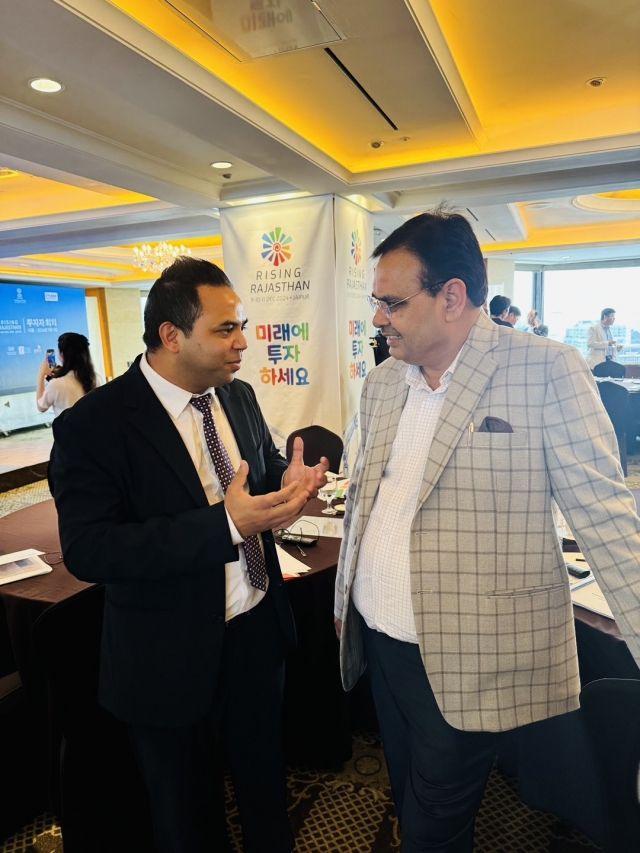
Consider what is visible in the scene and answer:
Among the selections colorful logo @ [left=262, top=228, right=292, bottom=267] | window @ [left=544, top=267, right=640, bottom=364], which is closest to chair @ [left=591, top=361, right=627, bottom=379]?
colorful logo @ [left=262, top=228, right=292, bottom=267]

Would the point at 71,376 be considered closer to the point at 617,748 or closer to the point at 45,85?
the point at 45,85

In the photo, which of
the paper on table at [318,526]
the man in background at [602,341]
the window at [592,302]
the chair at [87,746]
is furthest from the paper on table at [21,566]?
the window at [592,302]

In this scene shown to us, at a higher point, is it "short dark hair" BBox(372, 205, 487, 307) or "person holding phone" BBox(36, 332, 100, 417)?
"short dark hair" BBox(372, 205, 487, 307)

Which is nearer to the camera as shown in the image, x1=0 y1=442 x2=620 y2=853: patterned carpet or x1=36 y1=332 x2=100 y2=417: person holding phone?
x1=0 y1=442 x2=620 y2=853: patterned carpet

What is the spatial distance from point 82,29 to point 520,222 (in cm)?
705

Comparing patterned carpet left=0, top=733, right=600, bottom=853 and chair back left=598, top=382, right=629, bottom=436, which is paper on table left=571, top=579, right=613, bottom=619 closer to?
patterned carpet left=0, top=733, right=600, bottom=853

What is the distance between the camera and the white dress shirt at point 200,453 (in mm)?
1492

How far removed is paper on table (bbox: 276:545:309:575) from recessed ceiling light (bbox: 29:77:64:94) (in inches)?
108

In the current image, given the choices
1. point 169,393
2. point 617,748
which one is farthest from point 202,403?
point 617,748

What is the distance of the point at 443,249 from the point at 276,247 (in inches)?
162

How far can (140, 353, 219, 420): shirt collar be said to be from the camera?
58.7 inches

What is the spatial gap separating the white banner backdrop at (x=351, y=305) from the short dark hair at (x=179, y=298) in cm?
364

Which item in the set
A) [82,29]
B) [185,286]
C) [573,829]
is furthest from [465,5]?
[573,829]

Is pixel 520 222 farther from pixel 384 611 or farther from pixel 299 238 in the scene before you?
pixel 384 611
